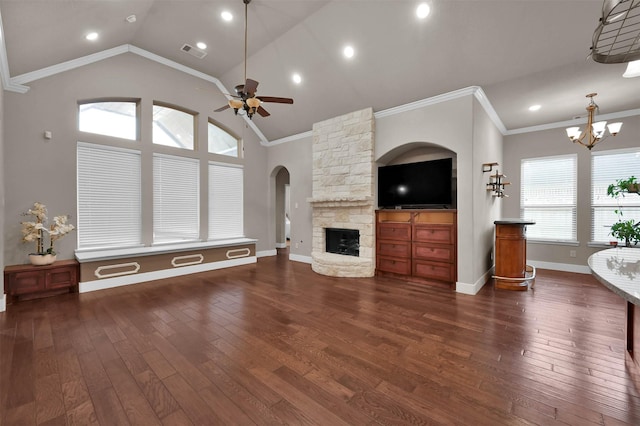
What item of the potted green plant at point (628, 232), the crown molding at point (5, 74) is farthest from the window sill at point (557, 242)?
the crown molding at point (5, 74)

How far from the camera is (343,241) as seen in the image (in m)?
5.60

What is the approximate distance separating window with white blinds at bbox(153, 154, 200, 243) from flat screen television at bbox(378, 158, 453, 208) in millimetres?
3997

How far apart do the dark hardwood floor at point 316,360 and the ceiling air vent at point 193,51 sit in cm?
437

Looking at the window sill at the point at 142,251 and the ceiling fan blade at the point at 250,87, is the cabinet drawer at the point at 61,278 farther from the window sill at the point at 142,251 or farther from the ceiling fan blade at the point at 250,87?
the ceiling fan blade at the point at 250,87

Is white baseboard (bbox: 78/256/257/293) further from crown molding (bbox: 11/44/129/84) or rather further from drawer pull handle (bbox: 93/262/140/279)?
crown molding (bbox: 11/44/129/84)

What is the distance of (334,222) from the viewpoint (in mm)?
5539

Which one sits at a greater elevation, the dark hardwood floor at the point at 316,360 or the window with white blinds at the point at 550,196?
the window with white blinds at the point at 550,196

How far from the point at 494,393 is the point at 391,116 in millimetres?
4280

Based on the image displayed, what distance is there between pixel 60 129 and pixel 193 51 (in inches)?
101

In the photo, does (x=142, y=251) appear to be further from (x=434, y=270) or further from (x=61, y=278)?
(x=434, y=270)

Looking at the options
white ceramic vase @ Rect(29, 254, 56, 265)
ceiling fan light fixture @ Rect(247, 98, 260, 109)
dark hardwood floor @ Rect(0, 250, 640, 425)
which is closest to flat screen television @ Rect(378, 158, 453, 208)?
dark hardwood floor @ Rect(0, 250, 640, 425)

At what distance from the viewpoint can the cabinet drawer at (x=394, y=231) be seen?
4626mm

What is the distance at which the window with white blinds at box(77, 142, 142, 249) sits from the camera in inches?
175

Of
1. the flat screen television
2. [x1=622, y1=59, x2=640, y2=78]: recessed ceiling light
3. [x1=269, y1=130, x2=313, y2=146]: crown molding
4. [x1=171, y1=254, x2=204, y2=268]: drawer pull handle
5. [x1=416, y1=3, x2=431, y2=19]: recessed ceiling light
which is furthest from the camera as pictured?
[x1=269, y1=130, x2=313, y2=146]: crown molding
